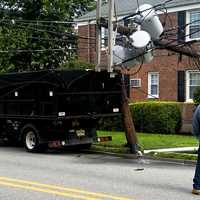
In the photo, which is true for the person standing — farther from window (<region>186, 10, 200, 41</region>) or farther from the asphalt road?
window (<region>186, 10, 200, 41</region>)

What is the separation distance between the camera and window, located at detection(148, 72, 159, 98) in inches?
1272

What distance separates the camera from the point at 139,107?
2666 centimetres

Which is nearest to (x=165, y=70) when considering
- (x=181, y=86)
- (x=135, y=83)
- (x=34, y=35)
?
(x=181, y=86)

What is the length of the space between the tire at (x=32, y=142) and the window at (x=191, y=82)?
1310 cm

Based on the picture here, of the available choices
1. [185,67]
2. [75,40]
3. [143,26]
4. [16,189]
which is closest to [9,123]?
[143,26]

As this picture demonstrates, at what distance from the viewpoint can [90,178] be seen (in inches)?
488

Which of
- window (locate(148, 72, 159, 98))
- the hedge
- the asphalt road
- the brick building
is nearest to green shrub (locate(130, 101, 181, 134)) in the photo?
the hedge

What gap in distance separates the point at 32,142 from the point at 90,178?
6.64 meters

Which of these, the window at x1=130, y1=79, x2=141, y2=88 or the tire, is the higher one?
the window at x1=130, y1=79, x2=141, y2=88

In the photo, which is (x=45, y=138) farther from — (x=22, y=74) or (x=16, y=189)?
(x=16, y=189)

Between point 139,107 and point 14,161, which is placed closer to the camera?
point 14,161

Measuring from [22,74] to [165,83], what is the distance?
13987 millimetres

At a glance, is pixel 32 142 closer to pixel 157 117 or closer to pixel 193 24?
pixel 157 117

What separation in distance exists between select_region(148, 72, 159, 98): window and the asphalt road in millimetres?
15145
